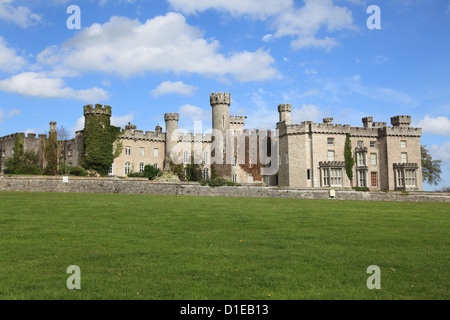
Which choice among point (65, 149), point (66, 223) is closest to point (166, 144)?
point (65, 149)

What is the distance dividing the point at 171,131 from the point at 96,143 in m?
12.5

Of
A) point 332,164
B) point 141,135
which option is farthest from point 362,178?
point 141,135

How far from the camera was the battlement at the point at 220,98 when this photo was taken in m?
52.6

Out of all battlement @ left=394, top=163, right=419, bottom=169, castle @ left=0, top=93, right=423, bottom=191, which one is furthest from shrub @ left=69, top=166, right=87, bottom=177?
battlement @ left=394, top=163, right=419, bottom=169

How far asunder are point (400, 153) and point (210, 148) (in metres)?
25.0

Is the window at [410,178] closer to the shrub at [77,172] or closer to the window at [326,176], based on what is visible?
the window at [326,176]

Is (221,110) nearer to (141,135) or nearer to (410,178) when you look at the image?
(141,135)

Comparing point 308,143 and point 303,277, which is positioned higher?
point 308,143

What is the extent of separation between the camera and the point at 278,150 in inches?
2057

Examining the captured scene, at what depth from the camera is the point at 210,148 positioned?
56500 mm

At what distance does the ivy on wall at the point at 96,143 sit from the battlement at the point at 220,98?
1390 cm
